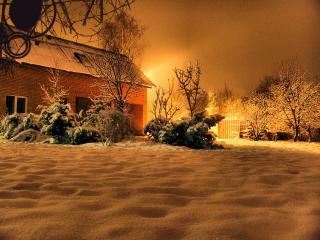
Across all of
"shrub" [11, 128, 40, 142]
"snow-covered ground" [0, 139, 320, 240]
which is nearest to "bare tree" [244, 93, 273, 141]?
"shrub" [11, 128, 40, 142]

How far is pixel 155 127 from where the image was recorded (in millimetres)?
11680

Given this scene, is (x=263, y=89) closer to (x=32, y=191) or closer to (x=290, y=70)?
(x=290, y=70)

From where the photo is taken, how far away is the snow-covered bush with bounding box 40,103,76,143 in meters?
10.8

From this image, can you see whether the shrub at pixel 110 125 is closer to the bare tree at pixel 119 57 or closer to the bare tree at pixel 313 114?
the bare tree at pixel 119 57

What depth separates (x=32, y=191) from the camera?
3.01 meters

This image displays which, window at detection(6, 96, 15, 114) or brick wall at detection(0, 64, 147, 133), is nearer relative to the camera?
brick wall at detection(0, 64, 147, 133)

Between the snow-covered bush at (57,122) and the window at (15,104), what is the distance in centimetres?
502

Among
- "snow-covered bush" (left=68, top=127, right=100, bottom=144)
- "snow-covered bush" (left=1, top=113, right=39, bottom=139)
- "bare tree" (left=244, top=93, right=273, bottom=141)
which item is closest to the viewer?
"snow-covered bush" (left=68, top=127, right=100, bottom=144)

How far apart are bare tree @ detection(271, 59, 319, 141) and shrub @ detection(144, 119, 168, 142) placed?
885 centimetres

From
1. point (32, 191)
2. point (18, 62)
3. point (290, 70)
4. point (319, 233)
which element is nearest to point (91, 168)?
point (32, 191)

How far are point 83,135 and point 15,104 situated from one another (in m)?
6.88

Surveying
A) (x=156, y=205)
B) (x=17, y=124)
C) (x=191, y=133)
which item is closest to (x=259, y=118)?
(x=191, y=133)

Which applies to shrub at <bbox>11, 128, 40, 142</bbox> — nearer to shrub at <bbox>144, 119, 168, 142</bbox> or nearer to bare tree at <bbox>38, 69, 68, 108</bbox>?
shrub at <bbox>144, 119, 168, 142</bbox>

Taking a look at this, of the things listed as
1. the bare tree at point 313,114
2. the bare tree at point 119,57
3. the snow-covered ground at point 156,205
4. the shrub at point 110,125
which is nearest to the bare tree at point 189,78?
the bare tree at point 119,57
